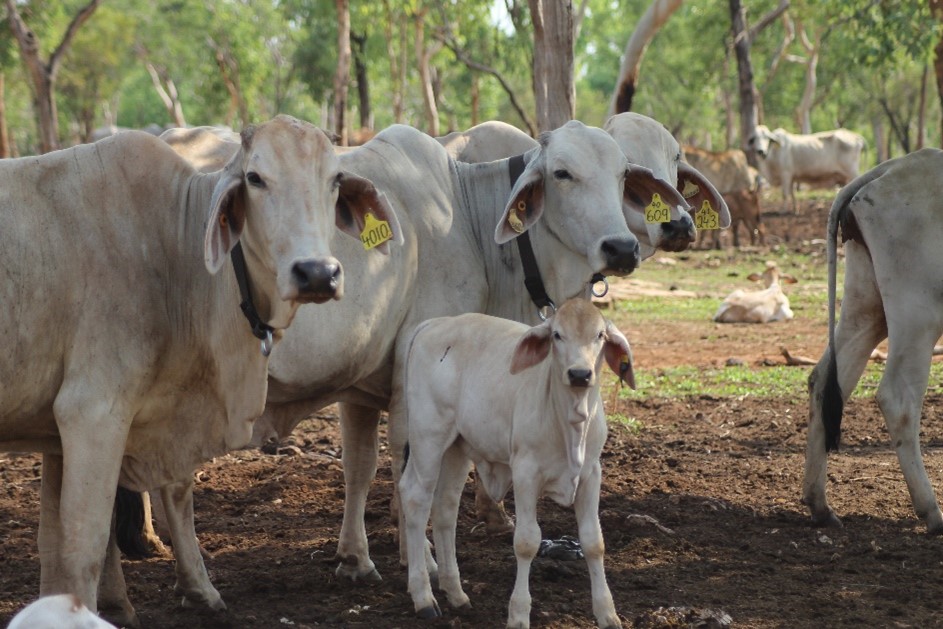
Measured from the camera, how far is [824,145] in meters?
29.7

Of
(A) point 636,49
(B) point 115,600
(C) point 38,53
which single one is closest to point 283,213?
(B) point 115,600

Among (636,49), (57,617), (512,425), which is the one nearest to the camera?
(57,617)

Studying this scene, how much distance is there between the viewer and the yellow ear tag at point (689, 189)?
6422 millimetres

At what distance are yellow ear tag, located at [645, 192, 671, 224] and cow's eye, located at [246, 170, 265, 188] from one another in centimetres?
211

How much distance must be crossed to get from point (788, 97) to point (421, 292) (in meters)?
42.7

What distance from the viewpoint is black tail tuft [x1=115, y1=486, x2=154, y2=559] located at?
17.2 ft

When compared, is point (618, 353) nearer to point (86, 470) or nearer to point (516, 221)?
point (516, 221)

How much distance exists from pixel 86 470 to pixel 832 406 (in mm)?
3720

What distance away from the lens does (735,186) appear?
72.1 ft

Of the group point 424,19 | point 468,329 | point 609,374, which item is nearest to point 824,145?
point 424,19

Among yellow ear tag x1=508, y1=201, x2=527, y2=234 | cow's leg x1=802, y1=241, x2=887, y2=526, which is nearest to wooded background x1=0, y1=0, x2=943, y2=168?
cow's leg x1=802, y1=241, x2=887, y2=526

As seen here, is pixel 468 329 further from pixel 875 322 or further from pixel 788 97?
pixel 788 97

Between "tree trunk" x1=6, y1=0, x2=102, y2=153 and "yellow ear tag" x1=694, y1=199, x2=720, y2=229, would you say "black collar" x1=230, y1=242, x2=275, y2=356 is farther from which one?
"tree trunk" x1=6, y1=0, x2=102, y2=153

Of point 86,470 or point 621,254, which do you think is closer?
point 86,470
